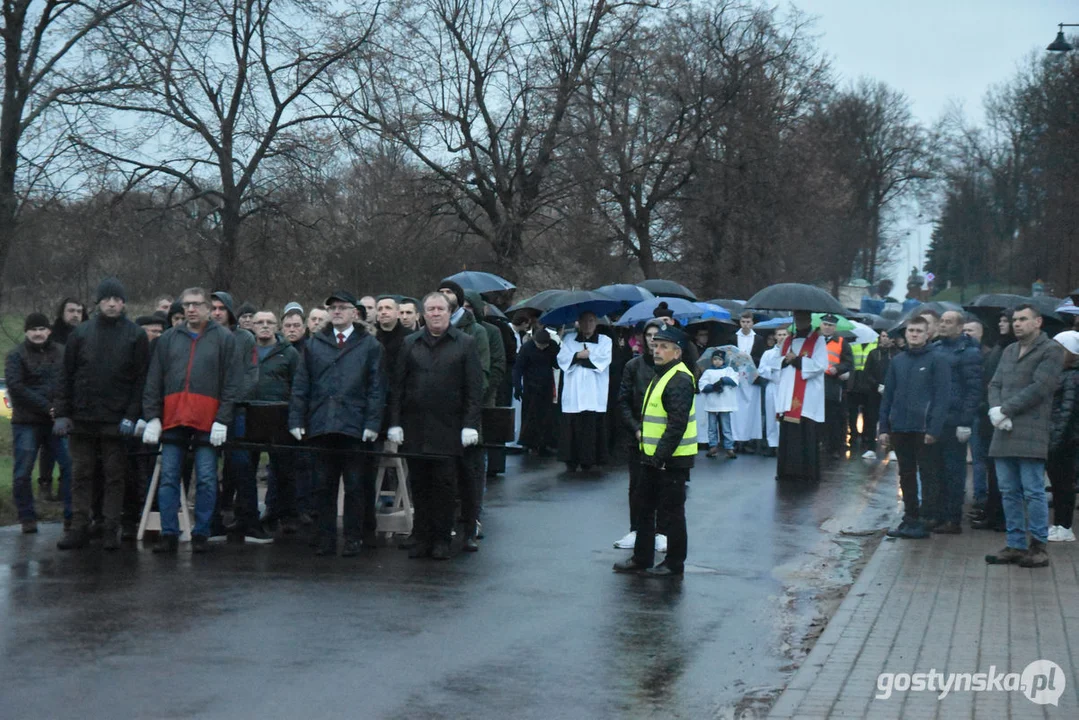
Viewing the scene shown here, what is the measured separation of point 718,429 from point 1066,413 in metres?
8.83

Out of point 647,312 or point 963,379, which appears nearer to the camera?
point 963,379

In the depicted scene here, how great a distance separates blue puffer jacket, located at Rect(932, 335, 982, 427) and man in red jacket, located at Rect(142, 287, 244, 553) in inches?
232

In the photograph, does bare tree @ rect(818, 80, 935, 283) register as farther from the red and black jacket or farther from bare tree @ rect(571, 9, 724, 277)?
the red and black jacket

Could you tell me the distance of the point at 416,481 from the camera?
10.6m

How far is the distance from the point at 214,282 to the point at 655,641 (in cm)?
1579

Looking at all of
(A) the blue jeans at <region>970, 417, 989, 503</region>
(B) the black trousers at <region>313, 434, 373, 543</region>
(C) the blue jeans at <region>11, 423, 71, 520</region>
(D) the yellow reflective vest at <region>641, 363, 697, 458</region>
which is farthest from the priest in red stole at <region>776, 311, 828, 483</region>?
(C) the blue jeans at <region>11, 423, 71, 520</region>

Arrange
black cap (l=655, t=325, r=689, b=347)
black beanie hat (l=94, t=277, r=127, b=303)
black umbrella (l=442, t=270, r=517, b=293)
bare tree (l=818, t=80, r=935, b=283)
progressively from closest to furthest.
→ black cap (l=655, t=325, r=689, b=347) → black beanie hat (l=94, t=277, r=127, b=303) → black umbrella (l=442, t=270, r=517, b=293) → bare tree (l=818, t=80, r=935, b=283)

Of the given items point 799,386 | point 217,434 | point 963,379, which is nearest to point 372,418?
point 217,434

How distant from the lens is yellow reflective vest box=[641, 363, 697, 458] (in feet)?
32.6

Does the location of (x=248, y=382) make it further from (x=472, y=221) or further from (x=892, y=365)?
(x=472, y=221)

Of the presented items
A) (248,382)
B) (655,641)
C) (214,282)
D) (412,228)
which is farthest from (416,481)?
(412,228)

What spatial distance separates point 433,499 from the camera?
34.5 ft

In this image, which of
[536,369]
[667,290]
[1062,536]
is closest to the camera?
[1062,536]

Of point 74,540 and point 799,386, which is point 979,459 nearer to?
point 799,386
